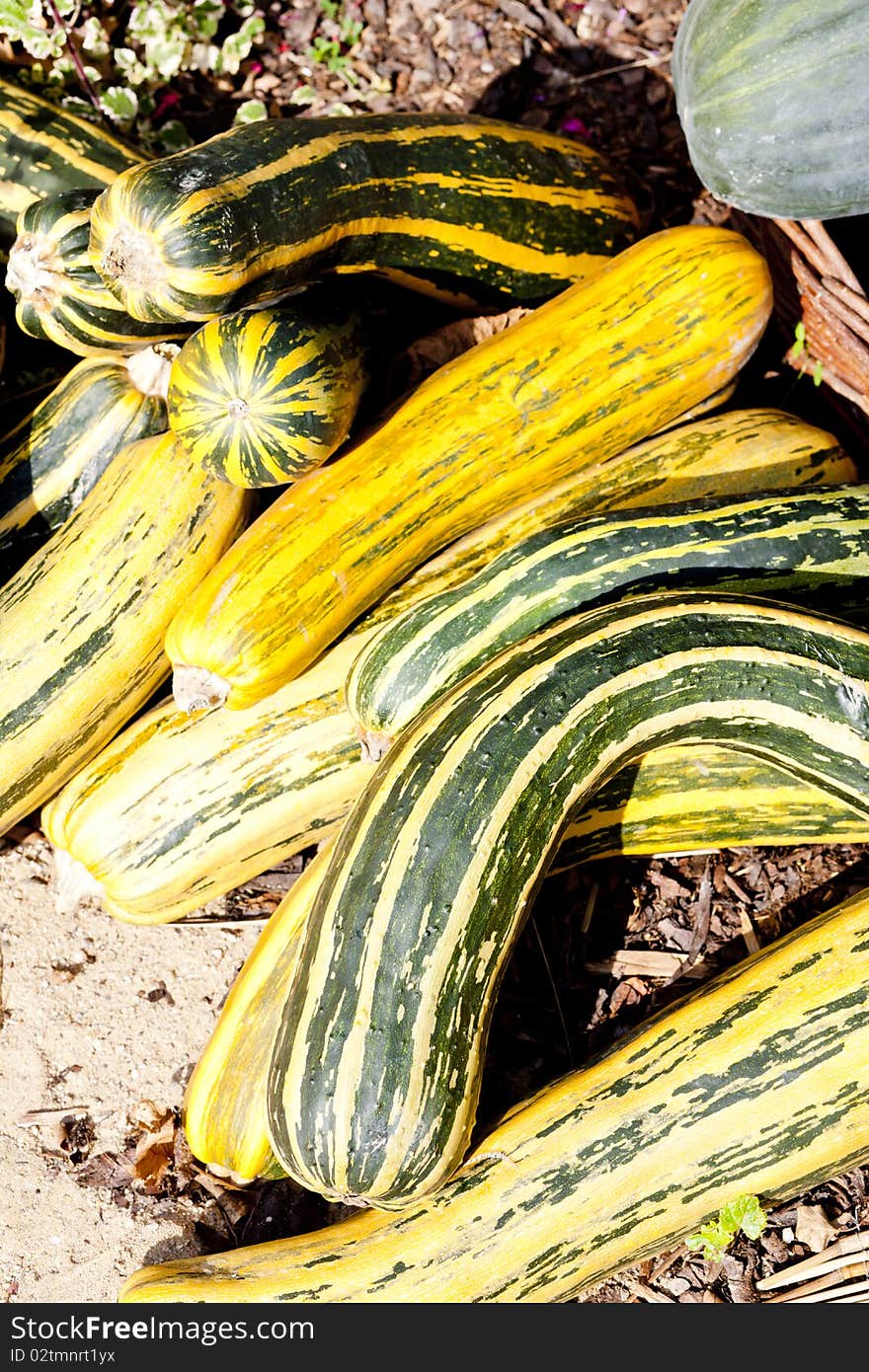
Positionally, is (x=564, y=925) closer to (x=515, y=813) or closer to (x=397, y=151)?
(x=515, y=813)

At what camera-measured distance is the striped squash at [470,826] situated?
182cm

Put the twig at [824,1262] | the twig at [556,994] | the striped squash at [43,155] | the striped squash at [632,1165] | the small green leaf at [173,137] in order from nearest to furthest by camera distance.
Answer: the striped squash at [632,1165]
the twig at [824,1262]
the twig at [556,994]
the striped squash at [43,155]
the small green leaf at [173,137]

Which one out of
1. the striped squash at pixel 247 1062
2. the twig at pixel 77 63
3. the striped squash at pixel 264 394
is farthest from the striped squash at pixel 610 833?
the twig at pixel 77 63

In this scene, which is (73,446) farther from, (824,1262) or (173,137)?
(824,1262)

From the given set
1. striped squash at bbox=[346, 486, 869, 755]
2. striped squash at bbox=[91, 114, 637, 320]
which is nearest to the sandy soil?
striped squash at bbox=[346, 486, 869, 755]

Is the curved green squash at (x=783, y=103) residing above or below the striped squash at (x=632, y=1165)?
above

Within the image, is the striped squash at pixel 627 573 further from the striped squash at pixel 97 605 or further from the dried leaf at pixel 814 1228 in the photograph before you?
the dried leaf at pixel 814 1228

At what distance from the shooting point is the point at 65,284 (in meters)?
2.38

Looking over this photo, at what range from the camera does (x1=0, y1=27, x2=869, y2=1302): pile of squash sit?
75.2 inches

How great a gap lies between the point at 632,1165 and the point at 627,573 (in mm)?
1005

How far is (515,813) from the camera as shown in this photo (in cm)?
189

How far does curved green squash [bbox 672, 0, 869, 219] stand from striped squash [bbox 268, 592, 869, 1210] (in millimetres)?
786

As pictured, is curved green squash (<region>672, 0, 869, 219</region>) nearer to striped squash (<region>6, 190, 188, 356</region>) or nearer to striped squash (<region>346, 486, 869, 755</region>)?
striped squash (<region>346, 486, 869, 755</region>)
